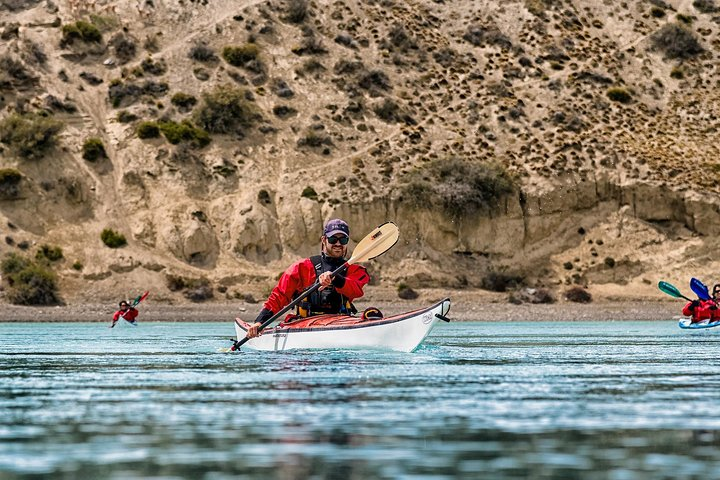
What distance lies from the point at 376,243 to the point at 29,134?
4777 cm

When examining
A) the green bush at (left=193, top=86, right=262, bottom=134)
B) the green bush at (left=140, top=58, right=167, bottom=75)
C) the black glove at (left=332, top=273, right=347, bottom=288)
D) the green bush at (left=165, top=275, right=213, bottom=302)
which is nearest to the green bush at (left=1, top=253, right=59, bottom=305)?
the green bush at (left=165, top=275, right=213, bottom=302)

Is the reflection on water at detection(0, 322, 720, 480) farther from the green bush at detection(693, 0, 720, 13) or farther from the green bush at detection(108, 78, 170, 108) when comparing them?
the green bush at detection(693, 0, 720, 13)

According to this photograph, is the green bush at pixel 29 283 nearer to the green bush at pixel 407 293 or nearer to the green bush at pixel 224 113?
the green bush at pixel 224 113

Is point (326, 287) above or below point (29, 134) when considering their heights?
below

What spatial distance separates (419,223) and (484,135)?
9.80 m

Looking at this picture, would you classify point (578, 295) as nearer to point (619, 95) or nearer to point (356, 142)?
point (356, 142)

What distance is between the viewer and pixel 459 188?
240ft

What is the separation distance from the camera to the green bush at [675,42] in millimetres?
89000

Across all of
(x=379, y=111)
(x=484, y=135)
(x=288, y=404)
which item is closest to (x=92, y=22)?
(x=379, y=111)

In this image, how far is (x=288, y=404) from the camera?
1593 centimetres

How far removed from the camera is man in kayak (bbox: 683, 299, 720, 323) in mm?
41812

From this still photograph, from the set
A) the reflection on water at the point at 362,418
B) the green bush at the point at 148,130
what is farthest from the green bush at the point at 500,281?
the reflection on water at the point at 362,418

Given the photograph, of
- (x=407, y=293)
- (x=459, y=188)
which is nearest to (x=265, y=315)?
(x=407, y=293)

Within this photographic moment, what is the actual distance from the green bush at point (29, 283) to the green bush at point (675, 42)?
46758 millimetres
